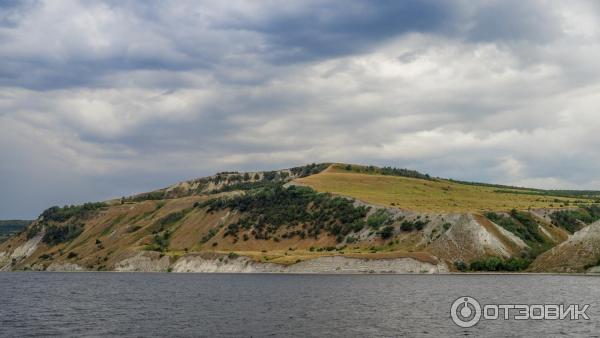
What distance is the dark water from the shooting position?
1984 inches

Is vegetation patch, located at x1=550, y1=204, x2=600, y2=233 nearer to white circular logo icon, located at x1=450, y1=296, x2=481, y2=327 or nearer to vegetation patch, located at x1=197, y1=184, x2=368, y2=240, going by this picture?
vegetation patch, located at x1=197, y1=184, x2=368, y2=240

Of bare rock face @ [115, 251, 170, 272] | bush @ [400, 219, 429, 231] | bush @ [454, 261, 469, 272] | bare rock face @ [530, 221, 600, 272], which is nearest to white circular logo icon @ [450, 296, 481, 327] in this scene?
bare rock face @ [530, 221, 600, 272]

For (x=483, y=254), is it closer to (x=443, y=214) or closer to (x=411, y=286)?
(x=443, y=214)

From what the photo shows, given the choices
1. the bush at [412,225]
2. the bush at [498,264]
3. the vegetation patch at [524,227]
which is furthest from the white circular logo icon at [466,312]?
the vegetation patch at [524,227]

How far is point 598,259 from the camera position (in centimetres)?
11525

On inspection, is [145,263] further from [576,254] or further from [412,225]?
[576,254]

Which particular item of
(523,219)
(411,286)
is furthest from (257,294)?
(523,219)

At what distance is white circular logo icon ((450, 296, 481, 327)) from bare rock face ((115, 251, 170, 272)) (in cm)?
11470

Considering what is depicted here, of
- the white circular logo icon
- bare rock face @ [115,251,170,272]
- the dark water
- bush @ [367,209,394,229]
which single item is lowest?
bare rock face @ [115,251,170,272]

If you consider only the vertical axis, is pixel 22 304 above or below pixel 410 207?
below

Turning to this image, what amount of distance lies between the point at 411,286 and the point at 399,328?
140 feet

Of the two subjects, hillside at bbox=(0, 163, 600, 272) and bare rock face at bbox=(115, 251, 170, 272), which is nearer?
hillside at bbox=(0, 163, 600, 272)

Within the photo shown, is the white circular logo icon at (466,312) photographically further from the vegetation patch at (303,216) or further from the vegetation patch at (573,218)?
the vegetation patch at (573,218)

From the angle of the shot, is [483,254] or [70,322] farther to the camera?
[483,254]
